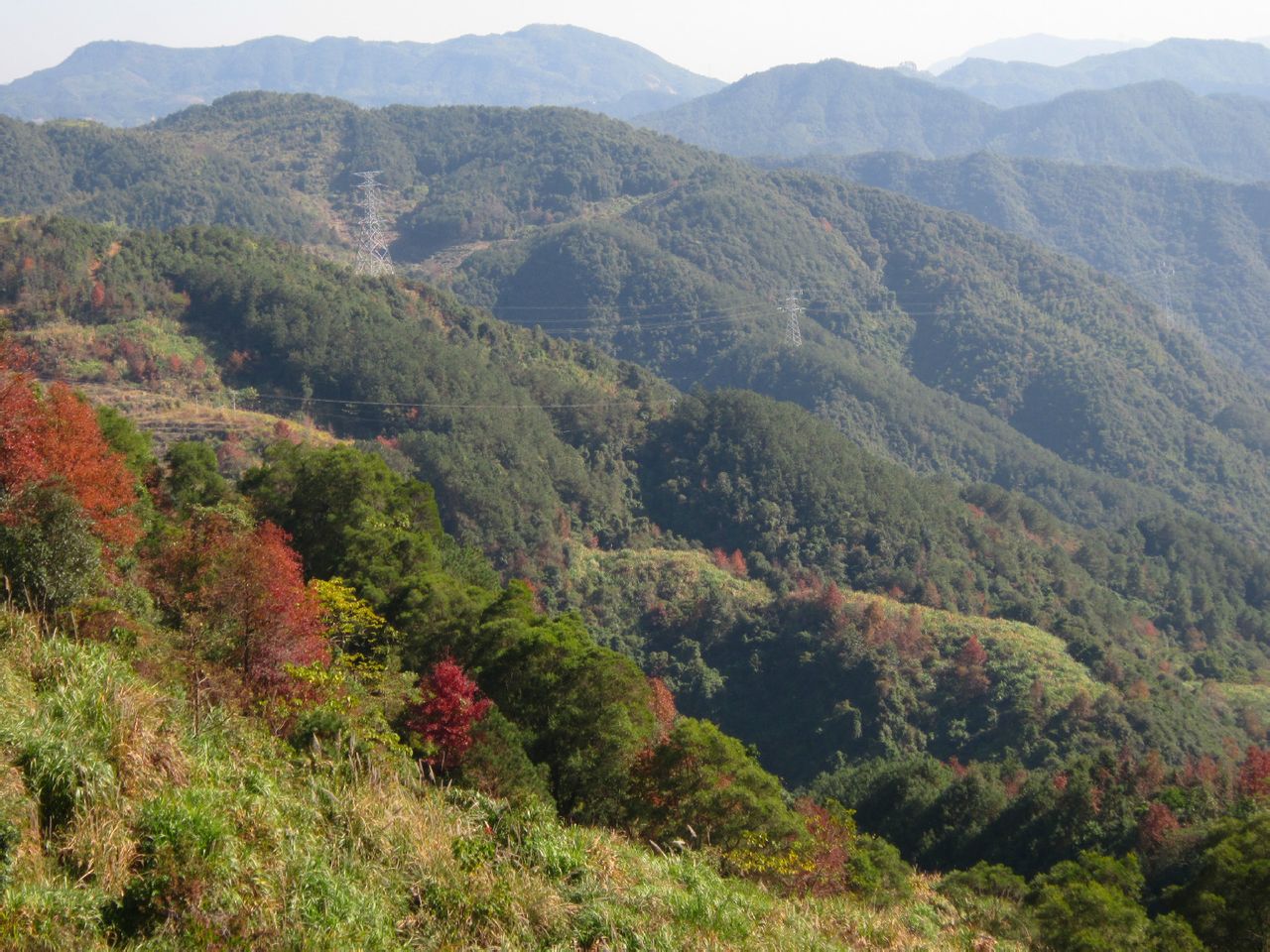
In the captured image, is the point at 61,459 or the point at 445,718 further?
the point at 61,459

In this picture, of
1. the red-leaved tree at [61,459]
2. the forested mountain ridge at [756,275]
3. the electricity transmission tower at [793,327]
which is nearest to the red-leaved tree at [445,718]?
the red-leaved tree at [61,459]

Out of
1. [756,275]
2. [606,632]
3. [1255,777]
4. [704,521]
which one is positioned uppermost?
[756,275]

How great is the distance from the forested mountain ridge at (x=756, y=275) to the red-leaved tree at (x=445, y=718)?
295 feet

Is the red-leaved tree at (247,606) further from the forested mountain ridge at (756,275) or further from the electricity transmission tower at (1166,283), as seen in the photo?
the electricity transmission tower at (1166,283)

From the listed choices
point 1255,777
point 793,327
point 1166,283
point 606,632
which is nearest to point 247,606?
point 1255,777

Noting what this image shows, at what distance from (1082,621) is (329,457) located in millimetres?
44331

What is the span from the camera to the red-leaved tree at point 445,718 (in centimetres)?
1555

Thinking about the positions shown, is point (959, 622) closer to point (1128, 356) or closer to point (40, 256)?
point (40, 256)

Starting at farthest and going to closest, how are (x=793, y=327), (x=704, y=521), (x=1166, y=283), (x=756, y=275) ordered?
1. (x=1166, y=283)
2. (x=756, y=275)
3. (x=793, y=327)
4. (x=704, y=521)

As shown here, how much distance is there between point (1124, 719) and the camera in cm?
4266

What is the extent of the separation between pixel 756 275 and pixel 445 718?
137717 millimetres

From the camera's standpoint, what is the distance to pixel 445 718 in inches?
626

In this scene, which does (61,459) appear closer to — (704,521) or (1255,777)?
(1255,777)

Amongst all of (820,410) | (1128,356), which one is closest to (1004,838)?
(820,410)
